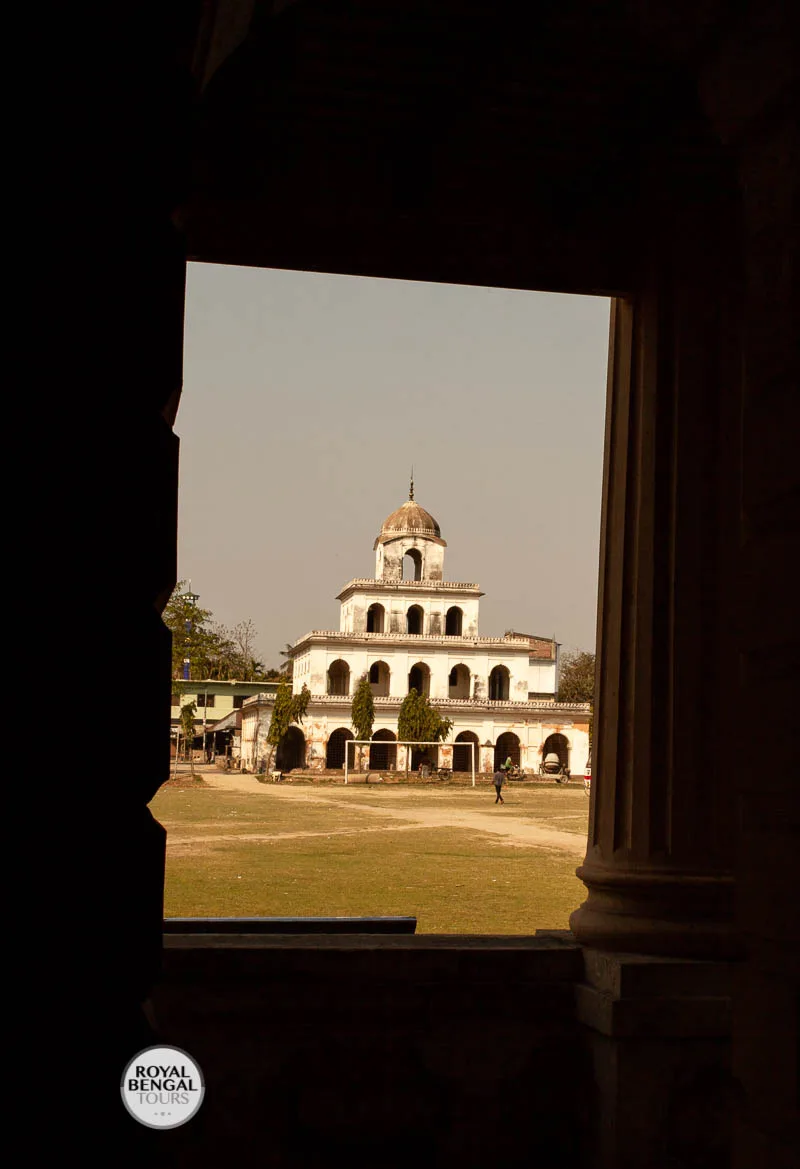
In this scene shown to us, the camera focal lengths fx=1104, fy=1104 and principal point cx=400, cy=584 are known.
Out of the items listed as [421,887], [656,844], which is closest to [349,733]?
[421,887]

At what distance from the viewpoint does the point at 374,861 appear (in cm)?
1770

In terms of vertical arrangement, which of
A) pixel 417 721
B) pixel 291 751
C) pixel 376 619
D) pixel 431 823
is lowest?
pixel 291 751

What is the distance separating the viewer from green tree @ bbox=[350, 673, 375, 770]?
5294cm

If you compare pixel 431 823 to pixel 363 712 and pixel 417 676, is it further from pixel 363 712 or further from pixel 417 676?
pixel 417 676

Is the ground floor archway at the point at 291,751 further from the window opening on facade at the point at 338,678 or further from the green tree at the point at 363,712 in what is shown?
the green tree at the point at 363,712

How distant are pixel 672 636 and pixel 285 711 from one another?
5033cm

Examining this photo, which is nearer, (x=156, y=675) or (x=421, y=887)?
(x=156, y=675)

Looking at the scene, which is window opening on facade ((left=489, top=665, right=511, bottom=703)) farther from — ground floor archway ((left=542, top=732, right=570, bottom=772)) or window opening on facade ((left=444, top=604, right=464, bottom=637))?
ground floor archway ((left=542, top=732, right=570, bottom=772))

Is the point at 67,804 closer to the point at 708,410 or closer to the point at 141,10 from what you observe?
the point at 141,10

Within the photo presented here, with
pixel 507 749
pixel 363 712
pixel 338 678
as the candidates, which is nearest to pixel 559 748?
pixel 507 749

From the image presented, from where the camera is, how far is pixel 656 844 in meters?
3.73

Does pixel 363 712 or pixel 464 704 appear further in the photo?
pixel 464 704

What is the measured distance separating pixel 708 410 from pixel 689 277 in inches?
19.2

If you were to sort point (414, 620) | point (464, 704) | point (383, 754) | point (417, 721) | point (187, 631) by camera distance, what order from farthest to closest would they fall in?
point (414, 620), point (464, 704), point (383, 754), point (417, 721), point (187, 631)
